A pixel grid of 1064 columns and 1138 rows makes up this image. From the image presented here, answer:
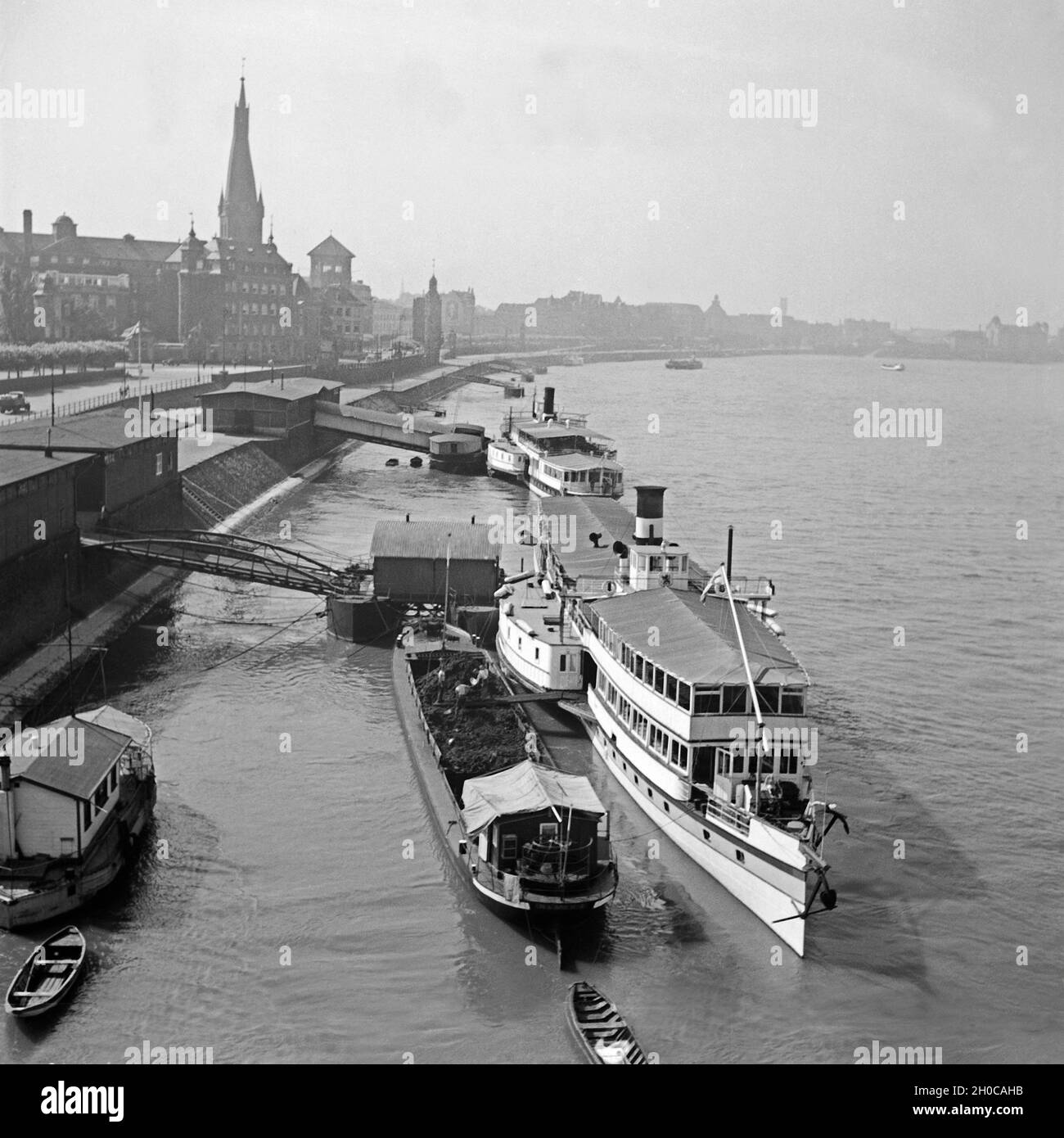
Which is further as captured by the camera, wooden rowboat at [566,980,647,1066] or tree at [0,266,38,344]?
tree at [0,266,38,344]

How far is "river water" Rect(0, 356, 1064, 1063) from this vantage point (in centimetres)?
2323

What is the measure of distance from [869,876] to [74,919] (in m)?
14.8

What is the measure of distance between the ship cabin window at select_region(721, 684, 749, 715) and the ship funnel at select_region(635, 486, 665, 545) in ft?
34.6

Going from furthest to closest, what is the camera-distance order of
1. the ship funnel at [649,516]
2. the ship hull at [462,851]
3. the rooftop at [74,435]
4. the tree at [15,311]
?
1. the tree at [15,311]
2. the rooftop at [74,435]
3. the ship funnel at [649,516]
4. the ship hull at [462,851]

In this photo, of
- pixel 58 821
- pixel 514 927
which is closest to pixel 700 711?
pixel 514 927

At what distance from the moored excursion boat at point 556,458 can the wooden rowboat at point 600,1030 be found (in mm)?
42243

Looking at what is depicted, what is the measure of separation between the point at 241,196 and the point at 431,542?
516ft

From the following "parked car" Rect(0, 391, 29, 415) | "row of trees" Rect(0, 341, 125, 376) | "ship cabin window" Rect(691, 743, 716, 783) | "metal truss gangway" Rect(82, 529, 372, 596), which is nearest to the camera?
"ship cabin window" Rect(691, 743, 716, 783)

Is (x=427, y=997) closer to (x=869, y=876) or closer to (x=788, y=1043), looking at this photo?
(x=788, y=1043)

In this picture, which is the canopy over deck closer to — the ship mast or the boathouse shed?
the ship mast

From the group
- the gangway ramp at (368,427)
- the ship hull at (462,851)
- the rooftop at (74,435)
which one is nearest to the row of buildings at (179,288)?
the gangway ramp at (368,427)

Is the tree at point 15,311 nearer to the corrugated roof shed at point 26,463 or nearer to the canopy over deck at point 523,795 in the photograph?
the corrugated roof shed at point 26,463

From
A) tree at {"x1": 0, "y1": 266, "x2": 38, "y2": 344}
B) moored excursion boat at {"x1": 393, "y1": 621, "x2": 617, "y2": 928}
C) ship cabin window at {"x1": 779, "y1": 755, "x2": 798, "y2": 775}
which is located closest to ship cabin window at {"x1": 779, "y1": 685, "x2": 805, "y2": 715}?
ship cabin window at {"x1": 779, "y1": 755, "x2": 798, "y2": 775}

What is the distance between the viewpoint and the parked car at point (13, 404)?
78.2 metres
